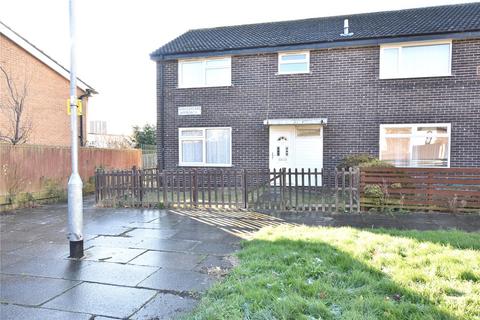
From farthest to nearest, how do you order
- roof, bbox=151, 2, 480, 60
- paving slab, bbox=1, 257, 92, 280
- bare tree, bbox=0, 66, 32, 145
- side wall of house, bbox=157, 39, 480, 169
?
bare tree, bbox=0, 66, 32, 145 → roof, bbox=151, 2, 480, 60 → side wall of house, bbox=157, 39, 480, 169 → paving slab, bbox=1, 257, 92, 280

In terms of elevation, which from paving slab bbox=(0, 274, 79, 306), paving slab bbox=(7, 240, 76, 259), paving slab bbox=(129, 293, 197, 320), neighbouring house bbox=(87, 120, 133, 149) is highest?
neighbouring house bbox=(87, 120, 133, 149)

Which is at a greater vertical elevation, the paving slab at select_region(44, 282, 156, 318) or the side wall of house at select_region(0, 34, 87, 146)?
the side wall of house at select_region(0, 34, 87, 146)

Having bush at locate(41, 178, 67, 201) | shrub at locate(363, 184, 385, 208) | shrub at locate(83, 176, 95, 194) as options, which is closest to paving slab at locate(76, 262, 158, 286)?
shrub at locate(363, 184, 385, 208)

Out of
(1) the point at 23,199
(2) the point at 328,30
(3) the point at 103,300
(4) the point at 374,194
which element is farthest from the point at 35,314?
(2) the point at 328,30

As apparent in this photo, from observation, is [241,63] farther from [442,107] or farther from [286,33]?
Answer: [442,107]

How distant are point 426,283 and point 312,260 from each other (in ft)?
4.51

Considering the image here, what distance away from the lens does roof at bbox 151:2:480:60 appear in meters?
11.9

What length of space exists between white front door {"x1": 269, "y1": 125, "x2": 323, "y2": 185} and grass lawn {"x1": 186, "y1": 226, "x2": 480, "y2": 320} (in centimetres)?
688

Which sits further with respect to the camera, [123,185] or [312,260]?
[123,185]

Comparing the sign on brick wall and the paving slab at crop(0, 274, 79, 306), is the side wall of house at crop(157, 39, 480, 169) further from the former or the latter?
the paving slab at crop(0, 274, 79, 306)

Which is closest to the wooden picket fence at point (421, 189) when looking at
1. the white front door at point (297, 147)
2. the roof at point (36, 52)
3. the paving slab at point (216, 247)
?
the white front door at point (297, 147)

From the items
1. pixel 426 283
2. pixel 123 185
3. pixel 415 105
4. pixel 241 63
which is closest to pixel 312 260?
pixel 426 283

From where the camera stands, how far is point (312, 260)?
187 inches

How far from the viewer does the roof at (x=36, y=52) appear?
14687 mm
